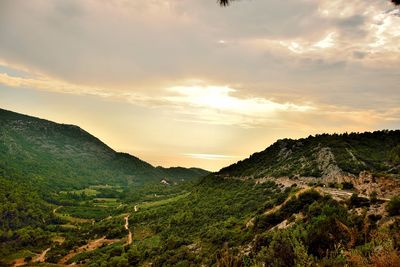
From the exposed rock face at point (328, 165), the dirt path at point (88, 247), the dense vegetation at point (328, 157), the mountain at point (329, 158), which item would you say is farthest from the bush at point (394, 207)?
the dirt path at point (88, 247)

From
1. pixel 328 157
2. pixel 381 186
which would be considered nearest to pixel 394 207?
pixel 381 186

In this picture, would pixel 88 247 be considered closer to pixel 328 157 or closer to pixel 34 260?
pixel 34 260

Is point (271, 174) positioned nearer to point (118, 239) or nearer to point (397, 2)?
point (118, 239)

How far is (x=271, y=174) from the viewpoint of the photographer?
307 ft

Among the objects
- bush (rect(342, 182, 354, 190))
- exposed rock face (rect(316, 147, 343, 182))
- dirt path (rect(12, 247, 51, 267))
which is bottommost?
dirt path (rect(12, 247, 51, 267))

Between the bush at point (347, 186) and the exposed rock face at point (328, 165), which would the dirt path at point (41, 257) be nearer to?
the exposed rock face at point (328, 165)

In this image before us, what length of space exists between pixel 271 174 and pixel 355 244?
78.2m

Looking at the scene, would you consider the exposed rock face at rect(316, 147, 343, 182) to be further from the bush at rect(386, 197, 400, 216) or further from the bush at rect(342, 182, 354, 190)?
the bush at rect(386, 197, 400, 216)

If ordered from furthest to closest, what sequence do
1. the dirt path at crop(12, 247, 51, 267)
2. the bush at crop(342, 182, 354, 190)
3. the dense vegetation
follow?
the dirt path at crop(12, 247, 51, 267), the dense vegetation, the bush at crop(342, 182, 354, 190)

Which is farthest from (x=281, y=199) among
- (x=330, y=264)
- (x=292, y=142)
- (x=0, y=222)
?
(x=0, y=222)

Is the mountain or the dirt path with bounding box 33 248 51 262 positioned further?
the dirt path with bounding box 33 248 51 262

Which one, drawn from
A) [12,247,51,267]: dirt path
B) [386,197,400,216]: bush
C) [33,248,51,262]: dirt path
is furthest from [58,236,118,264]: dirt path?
[386,197,400,216]: bush

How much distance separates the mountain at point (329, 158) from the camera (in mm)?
73125

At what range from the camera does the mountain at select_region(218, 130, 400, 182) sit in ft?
240
